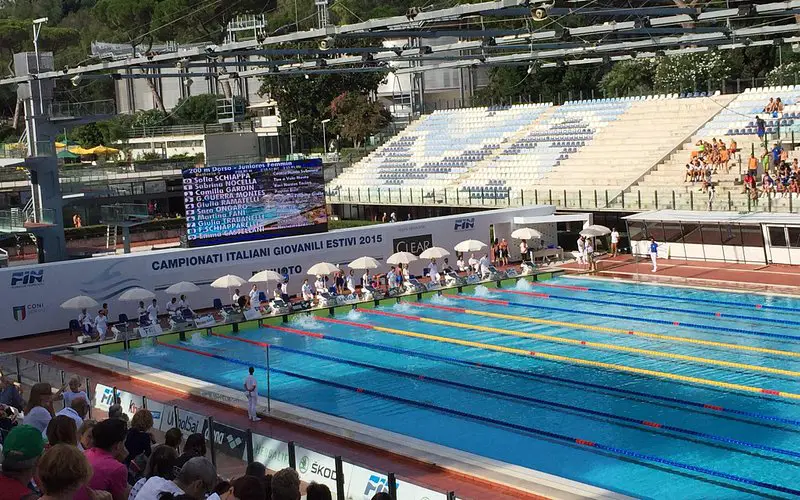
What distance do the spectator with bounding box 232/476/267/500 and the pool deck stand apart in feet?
74.4

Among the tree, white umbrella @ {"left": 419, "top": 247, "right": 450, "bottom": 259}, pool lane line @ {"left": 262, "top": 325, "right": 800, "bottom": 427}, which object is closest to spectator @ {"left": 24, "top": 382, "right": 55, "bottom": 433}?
pool lane line @ {"left": 262, "top": 325, "right": 800, "bottom": 427}

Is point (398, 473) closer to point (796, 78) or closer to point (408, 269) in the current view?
point (408, 269)

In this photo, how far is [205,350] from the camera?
24422 mm

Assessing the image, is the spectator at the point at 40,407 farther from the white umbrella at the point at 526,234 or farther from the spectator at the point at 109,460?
the white umbrella at the point at 526,234

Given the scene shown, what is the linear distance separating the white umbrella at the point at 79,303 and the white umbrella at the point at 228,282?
317cm

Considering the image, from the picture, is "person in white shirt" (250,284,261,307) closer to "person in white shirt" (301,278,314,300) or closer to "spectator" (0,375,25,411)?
"person in white shirt" (301,278,314,300)

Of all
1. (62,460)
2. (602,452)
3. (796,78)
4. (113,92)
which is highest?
(113,92)

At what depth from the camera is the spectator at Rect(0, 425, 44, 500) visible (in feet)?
18.7

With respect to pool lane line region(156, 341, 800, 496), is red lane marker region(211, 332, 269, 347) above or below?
above

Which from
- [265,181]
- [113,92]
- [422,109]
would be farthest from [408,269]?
[113,92]

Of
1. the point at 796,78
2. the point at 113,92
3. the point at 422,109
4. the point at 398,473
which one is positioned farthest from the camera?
the point at 113,92

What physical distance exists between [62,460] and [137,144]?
6593 centimetres

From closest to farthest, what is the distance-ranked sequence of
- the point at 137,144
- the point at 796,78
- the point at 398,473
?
the point at 398,473, the point at 796,78, the point at 137,144

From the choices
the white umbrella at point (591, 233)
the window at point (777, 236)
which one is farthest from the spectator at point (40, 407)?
the window at point (777, 236)
